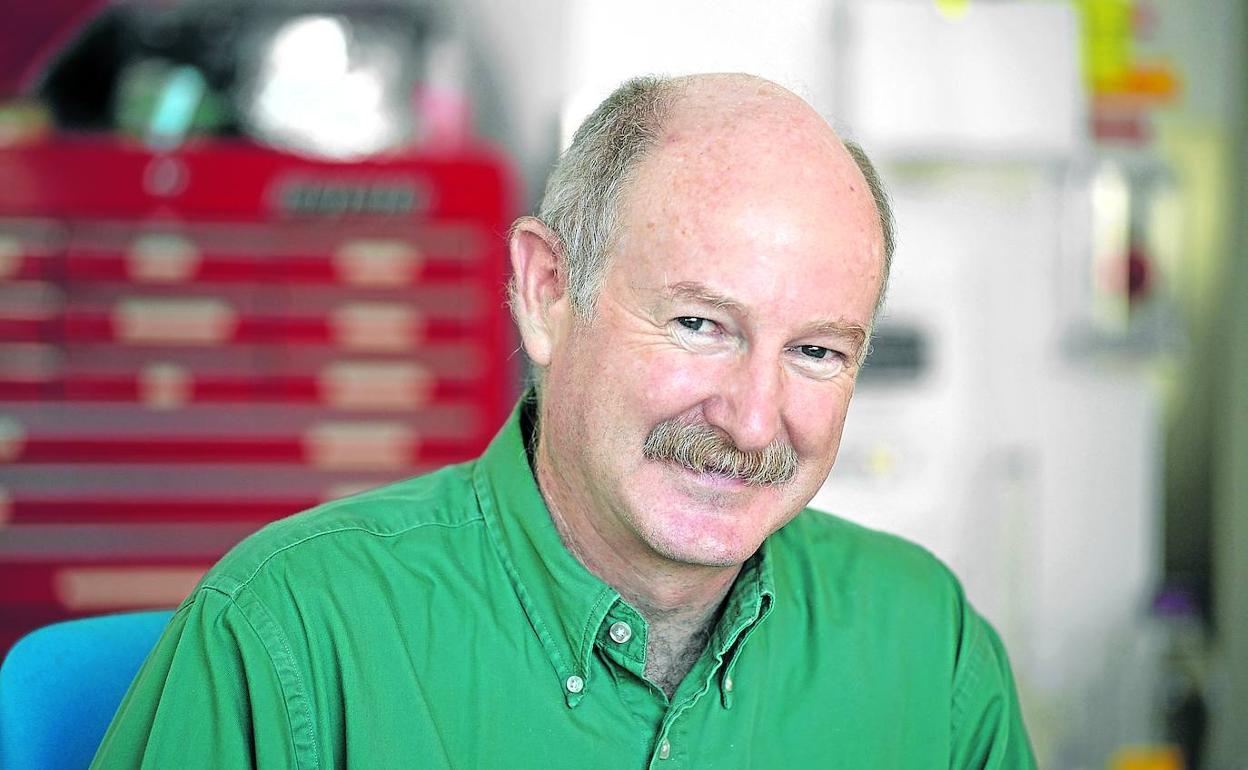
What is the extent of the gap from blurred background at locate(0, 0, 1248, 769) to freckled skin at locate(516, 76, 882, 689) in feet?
5.18

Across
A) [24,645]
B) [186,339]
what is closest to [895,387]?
[186,339]

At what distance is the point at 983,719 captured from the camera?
3.96 feet

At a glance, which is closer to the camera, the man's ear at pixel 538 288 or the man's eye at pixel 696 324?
the man's eye at pixel 696 324

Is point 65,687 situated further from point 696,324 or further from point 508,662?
point 696,324

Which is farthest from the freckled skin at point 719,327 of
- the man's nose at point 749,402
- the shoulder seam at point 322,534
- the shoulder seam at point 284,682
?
the shoulder seam at point 284,682

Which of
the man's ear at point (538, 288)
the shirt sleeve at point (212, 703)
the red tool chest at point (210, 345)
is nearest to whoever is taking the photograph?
the shirt sleeve at point (212, 703)

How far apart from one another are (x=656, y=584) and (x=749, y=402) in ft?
0.62

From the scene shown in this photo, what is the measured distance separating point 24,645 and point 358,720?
280mm

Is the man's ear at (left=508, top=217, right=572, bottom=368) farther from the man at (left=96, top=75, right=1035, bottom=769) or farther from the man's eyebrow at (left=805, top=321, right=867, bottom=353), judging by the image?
the man's eyebrow at (left=805, top=321, right=867, bottom=353)

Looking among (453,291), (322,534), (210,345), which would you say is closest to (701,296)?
(322,534)

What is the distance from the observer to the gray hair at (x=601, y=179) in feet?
3.48

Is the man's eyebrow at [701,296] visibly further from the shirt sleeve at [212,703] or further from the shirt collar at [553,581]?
the shirt sleeve at [212,703]

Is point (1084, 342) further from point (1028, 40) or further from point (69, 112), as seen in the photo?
point (69, 112)

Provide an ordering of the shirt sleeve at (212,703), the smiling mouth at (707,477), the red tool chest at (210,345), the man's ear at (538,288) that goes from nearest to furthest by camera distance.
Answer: the shirt sleeve at (212,703) → the smiling mouth at (707,477) → the man's ear at (538,288) → the red tool chest at (210,345)
